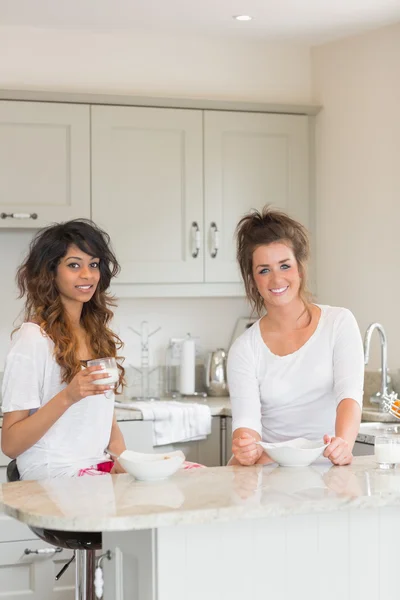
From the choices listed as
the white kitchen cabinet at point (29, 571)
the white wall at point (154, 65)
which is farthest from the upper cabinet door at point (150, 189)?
the white kitchen cabinet at point (29, 571)

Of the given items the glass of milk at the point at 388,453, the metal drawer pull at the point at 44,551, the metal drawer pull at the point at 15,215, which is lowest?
the metal drawer pull at the point at 44,551

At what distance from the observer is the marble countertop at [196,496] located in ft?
6.20

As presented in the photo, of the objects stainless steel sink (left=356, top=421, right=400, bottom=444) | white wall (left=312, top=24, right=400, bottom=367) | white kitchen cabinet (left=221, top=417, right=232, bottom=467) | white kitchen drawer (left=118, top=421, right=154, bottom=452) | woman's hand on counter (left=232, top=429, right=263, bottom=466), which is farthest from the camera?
white wall (left=312, top=24, right=400, bottom=367)

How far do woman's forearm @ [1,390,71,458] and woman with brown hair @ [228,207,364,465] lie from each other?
49cm

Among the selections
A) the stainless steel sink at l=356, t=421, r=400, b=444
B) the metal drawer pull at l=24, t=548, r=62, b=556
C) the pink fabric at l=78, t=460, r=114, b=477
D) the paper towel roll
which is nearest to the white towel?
the paper towel roll

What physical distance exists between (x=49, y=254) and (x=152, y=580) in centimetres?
116

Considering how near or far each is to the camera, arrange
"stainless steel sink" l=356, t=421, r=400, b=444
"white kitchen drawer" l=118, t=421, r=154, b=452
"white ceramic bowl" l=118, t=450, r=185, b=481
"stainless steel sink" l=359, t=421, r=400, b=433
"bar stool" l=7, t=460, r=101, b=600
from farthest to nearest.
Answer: "white kitchen drawer" l=118, t=421, r=154, b=452 → "stainless steel sink" l=359, t=421, r=400, b=433 → "stainless steel sink" l=356, t=421, r=400, b=444 → "bar stool" l=7, t=460, r=101, b=600 → "white ceramic bowl" l=118, t=450, r=185, b=481

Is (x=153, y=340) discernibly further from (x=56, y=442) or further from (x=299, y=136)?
(x=56, y=442)

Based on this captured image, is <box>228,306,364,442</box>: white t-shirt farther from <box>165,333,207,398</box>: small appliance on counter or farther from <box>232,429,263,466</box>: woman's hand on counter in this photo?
<box>165,333,207,398</box>: small appliance on counter

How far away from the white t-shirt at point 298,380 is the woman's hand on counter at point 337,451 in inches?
10.7

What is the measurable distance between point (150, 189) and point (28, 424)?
2025 mm

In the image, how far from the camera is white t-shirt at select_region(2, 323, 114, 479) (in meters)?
2.74

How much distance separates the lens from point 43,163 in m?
4.32

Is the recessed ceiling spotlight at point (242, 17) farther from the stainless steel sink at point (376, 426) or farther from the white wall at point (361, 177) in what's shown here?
the stainless steel sink at point (376, 426)
